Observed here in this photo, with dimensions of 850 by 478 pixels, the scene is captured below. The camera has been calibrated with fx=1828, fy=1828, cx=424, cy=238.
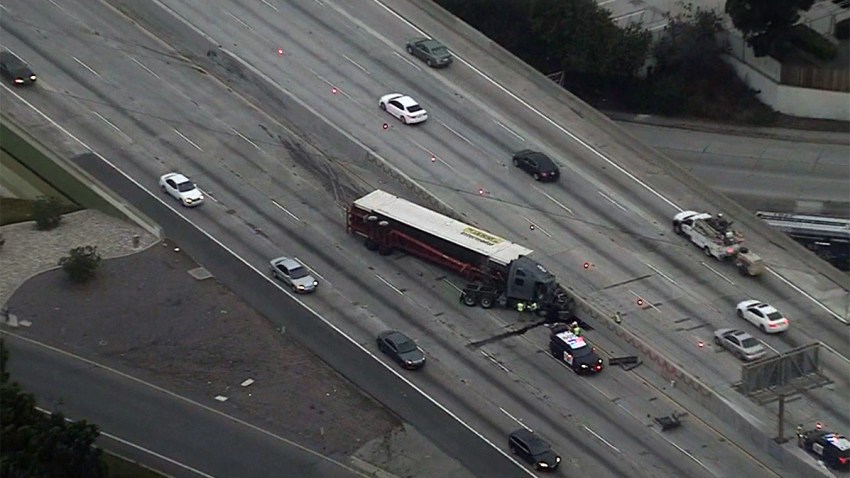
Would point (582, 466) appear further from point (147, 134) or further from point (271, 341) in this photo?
point (147, 134)

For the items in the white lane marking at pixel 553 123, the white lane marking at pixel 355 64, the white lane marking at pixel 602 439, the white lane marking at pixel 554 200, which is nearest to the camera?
the white lane marking at pixel 602 439

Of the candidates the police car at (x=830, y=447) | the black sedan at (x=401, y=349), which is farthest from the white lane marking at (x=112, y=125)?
the police car at (x=830, y=447)

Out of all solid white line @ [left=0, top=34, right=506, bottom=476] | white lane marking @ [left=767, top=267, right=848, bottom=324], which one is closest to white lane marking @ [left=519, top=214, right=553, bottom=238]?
white lane marking @ [left=767, top=267, right=848, bottom=324]

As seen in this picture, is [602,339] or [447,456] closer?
[447,456]

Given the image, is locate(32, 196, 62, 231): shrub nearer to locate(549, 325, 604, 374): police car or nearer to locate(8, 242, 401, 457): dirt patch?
locate(8, 242, 401, 457): dirt patch

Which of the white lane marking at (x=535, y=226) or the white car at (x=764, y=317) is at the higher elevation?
the white car at (x=764, y=317)

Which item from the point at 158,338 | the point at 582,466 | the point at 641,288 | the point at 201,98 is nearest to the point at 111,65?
the point at 201,98

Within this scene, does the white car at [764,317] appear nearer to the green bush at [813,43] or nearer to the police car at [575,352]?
the police car at [575,352]
